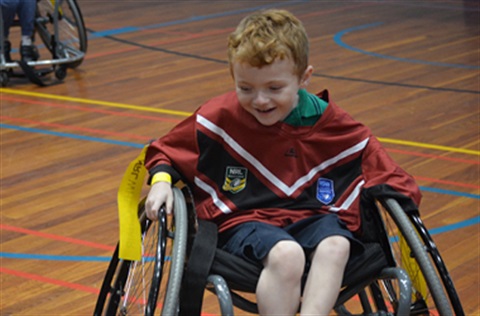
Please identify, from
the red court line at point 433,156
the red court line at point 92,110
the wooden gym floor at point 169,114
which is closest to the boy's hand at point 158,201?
the wooden gym floor at point 169,114

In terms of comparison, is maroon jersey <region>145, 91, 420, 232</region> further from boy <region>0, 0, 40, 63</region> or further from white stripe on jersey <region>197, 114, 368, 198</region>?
boy <region>0, 0, 40, 63</region>

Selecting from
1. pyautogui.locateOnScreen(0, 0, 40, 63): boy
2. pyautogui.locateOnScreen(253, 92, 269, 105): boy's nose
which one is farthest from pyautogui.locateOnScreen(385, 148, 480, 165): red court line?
pyautogui.locateOnScreen(0, 0, 40, 63): boy

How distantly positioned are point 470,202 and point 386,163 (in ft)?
4.72

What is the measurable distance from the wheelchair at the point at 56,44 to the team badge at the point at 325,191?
11.4ft

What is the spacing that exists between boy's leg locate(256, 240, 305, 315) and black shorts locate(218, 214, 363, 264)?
33 mm

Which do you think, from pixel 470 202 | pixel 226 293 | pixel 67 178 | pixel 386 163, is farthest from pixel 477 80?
pixel 226 293

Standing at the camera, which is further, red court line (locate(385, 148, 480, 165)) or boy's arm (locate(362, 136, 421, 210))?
red court line (locate(385, 148, 480, 165))

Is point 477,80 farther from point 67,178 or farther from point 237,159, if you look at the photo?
point 237,159

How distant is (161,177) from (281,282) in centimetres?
34

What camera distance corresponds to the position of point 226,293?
177cm

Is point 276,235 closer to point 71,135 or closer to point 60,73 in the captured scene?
point 71,135

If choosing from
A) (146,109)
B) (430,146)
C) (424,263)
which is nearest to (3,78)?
(146,109)

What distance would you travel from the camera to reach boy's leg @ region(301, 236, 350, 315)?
5.91 feet

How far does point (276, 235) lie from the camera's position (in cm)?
190
